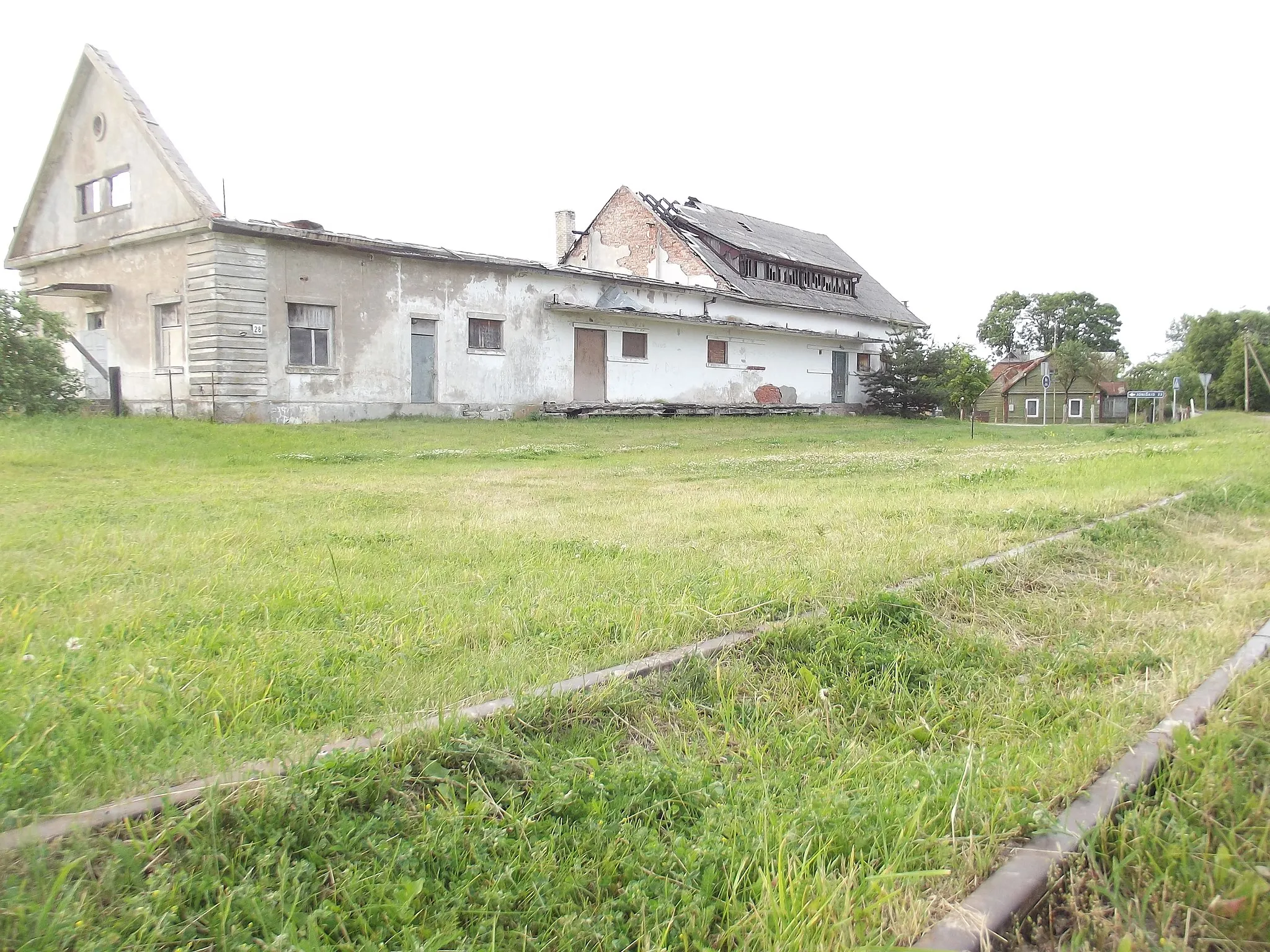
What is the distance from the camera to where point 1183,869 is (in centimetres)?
208

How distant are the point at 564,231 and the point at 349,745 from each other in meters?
31.6

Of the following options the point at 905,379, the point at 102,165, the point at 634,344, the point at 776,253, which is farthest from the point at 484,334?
the point at 905,379

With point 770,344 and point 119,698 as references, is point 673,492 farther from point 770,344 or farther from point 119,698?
point 770,344

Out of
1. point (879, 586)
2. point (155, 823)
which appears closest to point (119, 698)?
point (155, 823)

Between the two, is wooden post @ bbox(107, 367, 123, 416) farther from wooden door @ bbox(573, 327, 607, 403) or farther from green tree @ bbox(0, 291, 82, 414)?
wooden door @ bbox(573, 327, 607, 403)

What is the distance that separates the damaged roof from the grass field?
24451 millimetres

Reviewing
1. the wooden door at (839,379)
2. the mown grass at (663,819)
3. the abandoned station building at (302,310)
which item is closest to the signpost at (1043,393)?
the wooden door at (839,379)

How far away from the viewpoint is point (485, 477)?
9.51 m

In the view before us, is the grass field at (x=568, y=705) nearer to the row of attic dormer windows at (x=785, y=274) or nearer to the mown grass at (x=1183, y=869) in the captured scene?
the mown grass at (x=1183, y=869)

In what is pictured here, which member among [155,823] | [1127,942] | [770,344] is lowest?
[1127,942]

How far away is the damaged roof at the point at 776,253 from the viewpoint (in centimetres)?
3014

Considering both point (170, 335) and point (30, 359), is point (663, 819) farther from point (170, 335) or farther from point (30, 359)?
point (170, 335)

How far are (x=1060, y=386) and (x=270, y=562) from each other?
66515mm

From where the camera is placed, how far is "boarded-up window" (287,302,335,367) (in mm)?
17984
